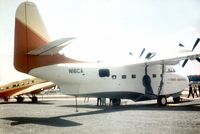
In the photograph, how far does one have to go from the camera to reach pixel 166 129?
1297 centimetres

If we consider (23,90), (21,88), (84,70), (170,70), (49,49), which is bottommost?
(23,90)

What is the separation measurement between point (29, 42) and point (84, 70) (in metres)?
5.53

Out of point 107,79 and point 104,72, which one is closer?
point 104,72

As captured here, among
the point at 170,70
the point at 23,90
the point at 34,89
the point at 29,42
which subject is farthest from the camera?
the point at 23,90

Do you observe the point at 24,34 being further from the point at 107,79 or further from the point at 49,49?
the point at 107,79

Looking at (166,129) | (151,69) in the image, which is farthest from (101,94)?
(166,129)

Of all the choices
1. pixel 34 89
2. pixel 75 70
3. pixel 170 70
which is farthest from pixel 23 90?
pixel 170 70

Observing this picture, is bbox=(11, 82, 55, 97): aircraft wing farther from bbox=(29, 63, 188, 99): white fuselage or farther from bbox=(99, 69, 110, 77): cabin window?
bbox=(99, 69, 110, 77): cabin window

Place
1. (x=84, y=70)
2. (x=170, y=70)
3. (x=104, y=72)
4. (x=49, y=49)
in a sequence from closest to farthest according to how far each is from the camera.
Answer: (x=49, y=49), (x=84, y=70), (x=104, y=72), (x=170, y=70)

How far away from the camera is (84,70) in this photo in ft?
79.4

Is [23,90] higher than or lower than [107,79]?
lower

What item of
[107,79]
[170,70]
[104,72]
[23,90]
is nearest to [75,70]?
[104,72]

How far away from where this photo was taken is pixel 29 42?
20.9m

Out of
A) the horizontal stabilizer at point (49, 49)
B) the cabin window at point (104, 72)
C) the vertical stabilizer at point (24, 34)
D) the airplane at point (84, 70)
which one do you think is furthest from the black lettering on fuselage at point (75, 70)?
the vertical stabilizer at point (24, 34)
